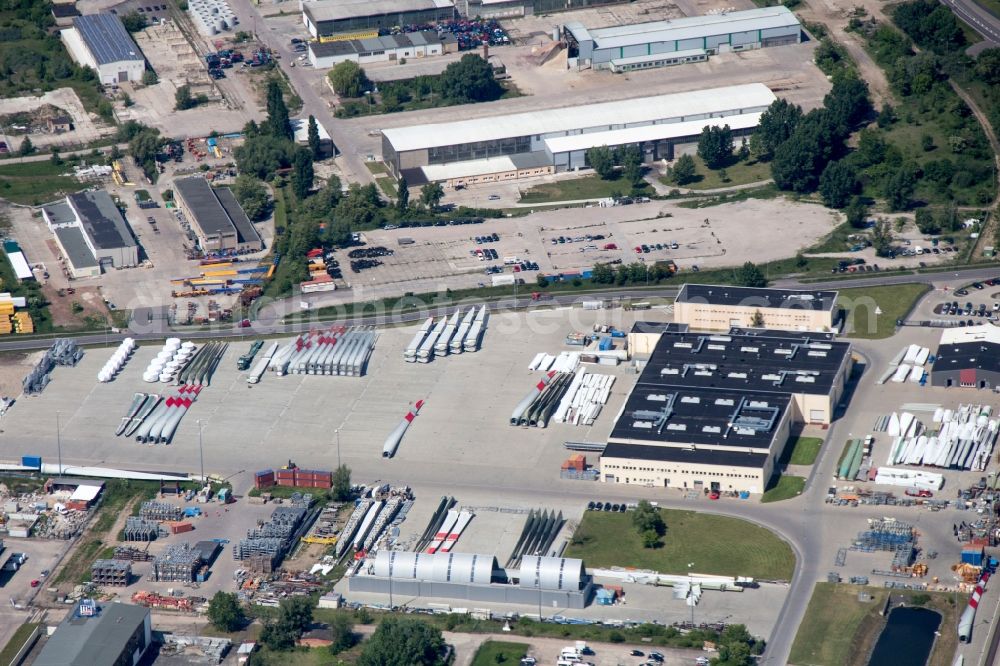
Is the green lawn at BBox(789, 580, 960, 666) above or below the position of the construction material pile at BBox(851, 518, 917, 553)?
below

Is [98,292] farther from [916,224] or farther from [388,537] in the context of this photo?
[916,224]

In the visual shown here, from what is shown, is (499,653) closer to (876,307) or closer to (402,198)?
(876,307)

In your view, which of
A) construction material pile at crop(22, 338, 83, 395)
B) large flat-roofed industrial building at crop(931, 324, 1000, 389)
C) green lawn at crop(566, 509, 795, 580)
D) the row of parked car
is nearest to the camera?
green lawn at crop(566, 509, 795, 580)

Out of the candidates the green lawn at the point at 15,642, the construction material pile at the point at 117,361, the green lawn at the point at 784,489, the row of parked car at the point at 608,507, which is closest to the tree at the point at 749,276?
the green lawn at the point at 784,489

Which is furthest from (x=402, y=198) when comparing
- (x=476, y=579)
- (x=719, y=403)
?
(x=476, y=579)

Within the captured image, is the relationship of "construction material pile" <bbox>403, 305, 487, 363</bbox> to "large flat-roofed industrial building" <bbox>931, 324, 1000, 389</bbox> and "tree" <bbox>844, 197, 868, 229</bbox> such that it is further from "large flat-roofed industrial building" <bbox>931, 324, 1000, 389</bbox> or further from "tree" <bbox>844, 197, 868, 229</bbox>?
"large flat-roofed industrial building" <bbox>931, 324, 1000, 389</bbox>

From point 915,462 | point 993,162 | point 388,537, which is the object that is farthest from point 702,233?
point 388,537

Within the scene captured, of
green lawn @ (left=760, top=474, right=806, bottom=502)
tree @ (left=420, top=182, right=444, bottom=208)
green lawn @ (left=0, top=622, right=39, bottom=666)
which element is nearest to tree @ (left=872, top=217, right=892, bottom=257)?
tree @ (left=420, top=182, right=444, bottom=208)
